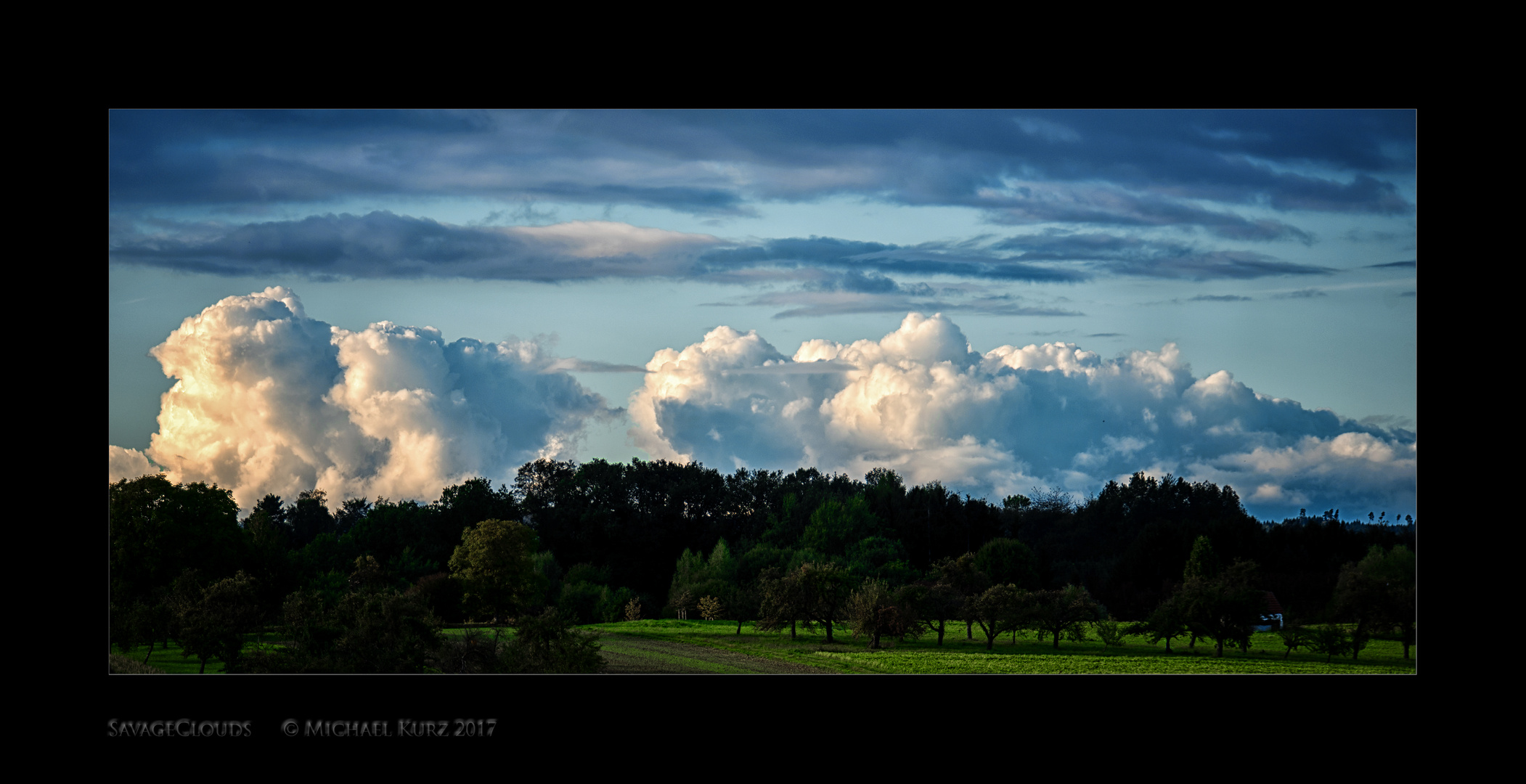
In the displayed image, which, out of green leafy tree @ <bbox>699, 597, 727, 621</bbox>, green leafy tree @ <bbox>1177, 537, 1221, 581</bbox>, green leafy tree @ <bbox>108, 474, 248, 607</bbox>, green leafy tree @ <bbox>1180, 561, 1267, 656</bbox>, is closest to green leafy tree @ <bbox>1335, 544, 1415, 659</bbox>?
green leafy tree @ <bbox>1180, 561, 1267, 656</bbox>

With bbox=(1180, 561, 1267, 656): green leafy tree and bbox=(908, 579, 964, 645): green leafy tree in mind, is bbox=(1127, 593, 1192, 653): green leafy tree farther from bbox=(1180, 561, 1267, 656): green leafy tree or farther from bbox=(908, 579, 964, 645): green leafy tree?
bbox=(908, 579, 964, 645): green leafy tree

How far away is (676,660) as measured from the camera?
38.0ft

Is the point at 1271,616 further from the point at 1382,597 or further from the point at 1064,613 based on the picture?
the point at 1064,613

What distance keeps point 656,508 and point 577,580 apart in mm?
1426

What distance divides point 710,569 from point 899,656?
112 inches

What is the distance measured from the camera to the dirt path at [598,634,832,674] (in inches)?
438

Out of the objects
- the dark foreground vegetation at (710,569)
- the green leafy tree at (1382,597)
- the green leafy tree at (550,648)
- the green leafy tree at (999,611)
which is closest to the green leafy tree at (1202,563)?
the dark foreground vegetation at (710,569)

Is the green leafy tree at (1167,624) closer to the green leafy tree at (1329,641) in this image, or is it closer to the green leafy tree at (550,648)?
the green leafy tree at (1329,641)

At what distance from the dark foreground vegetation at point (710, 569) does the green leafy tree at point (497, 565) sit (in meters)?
0.03
